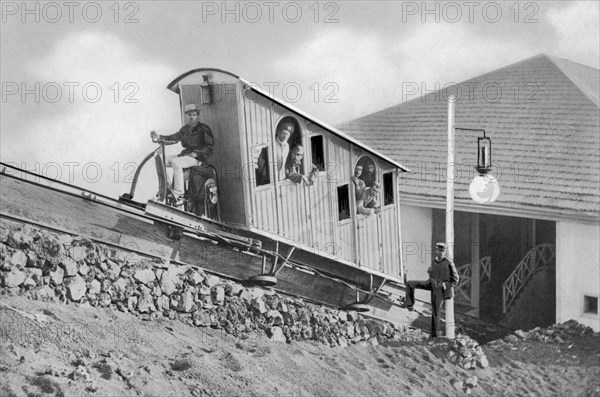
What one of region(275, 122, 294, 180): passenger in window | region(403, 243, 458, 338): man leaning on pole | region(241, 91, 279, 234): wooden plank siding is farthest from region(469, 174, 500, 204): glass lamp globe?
region(241, 91, 279, 234): wooden plank siding

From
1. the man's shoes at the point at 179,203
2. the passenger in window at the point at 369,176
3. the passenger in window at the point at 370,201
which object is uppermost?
the passenger in window at the point at 369,176

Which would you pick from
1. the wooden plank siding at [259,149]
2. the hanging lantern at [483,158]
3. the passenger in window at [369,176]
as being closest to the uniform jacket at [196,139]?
the wooden plank siding at [259,149]

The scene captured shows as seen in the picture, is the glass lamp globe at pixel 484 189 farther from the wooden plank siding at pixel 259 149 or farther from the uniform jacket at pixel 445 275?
the wooden plank siding at pixel 259 149

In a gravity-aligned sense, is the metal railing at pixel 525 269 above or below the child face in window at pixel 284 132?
below

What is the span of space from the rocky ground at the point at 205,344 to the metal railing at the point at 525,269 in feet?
1.32

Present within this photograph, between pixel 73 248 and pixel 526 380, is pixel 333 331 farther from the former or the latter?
pixel 73 248

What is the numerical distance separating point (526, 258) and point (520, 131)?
117 centimetres

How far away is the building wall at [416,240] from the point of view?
24.9 ft

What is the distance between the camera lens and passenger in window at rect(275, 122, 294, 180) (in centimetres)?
684

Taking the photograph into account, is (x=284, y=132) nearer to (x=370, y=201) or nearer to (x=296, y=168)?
(x=296, y=168)

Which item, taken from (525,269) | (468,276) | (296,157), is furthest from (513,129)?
(296,157)

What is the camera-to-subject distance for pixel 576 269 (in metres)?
7.38

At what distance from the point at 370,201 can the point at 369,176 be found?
0.22m

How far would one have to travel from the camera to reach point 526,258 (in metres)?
7.68
